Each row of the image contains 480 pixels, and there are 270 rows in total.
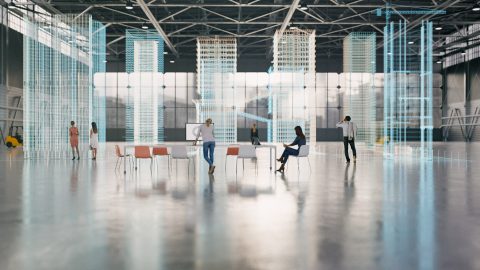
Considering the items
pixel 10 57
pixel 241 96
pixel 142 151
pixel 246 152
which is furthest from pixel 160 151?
pixel 241 96

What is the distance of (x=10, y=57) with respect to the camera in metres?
31.7

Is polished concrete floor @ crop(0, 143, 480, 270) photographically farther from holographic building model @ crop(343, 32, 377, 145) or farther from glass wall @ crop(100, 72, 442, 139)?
glass wall @ crop(100, 72, 442, 139)

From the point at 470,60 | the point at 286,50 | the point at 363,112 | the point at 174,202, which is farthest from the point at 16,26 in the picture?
the point at 470,60

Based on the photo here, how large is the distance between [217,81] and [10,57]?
17.8 metres

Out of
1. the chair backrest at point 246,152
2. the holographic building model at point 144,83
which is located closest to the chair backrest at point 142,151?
the chair backrest at point 246,152

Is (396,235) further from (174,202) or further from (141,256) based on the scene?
(174,202)

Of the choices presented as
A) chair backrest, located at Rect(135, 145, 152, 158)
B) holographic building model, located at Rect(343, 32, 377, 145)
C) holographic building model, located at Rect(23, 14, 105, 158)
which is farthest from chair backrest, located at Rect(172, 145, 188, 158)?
holographic building model, located at Rect(343, 32, 377, 145)

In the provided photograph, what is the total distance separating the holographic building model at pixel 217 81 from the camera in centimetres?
2050

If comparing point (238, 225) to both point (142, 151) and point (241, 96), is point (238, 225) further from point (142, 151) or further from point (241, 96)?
point (241, 96)

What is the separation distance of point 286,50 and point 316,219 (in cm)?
1788

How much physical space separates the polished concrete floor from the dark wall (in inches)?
949

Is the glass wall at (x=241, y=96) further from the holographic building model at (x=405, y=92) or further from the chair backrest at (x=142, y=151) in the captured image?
the chair backrest at (x=142, y=151)

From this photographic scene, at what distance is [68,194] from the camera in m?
7.79

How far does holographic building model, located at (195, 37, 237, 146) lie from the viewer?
20.5m
